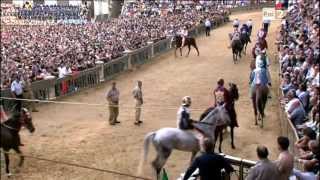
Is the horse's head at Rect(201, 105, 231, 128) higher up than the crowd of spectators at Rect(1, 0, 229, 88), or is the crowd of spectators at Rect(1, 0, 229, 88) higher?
the crowd of spectators at Rect(1, 0, 229, 88)

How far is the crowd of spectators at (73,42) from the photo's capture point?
918 inches

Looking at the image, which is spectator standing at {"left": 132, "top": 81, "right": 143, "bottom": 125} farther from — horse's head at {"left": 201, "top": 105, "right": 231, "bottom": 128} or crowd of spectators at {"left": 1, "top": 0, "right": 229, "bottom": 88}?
horse's head at {"left": 201, "top": 105, "right": 231, "bottom": 128}

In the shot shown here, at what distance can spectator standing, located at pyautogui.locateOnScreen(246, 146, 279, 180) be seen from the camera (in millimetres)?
9133

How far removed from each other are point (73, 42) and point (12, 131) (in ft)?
71.1

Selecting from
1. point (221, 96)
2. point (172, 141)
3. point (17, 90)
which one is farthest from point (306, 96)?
point (17, 90)

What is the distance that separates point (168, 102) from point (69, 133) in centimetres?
535

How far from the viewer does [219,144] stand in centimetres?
1619

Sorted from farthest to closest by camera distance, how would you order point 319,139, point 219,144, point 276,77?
point 276,77 < point 219,144 < point 319,139

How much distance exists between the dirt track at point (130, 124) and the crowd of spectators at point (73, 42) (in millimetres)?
1471

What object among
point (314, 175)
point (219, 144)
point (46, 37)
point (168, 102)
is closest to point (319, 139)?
point (314, 175)

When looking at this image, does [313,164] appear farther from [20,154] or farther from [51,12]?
[51,12]

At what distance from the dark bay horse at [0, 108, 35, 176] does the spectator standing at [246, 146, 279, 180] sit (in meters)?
4.25

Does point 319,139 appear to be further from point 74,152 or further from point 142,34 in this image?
point 142,34

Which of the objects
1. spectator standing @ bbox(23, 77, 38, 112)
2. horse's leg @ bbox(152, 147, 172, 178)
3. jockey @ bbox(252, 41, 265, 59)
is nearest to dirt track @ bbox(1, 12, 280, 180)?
horse's leg @ bbox(152, 147, 172, 178)
